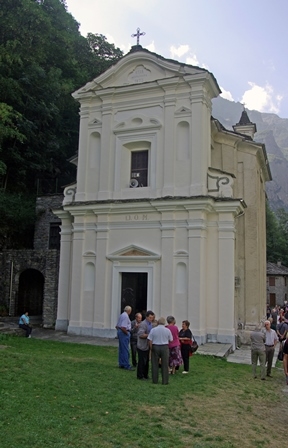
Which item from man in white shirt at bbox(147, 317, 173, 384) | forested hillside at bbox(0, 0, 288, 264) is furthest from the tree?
man in white shirt at bbox(147, 317, 173, 384)

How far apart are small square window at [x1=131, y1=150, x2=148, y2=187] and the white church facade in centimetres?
5

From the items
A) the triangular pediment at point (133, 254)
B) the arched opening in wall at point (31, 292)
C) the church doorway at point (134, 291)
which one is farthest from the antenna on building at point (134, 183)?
the arched opening in wall at point (31, 292)

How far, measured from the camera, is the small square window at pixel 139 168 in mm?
18844

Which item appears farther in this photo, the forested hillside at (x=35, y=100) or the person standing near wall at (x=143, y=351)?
the forested hillside at (x=35, y=100)

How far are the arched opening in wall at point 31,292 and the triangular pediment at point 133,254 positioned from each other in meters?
8.34

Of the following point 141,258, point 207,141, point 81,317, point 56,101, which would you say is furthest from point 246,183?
point 56,101

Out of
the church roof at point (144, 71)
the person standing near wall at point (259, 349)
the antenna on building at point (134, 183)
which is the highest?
the church roof at point (144, 71)

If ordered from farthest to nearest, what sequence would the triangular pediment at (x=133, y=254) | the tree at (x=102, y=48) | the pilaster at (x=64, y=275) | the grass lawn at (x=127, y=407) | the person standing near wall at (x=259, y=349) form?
the tree at (x=102, y=48), the pilaster at (x=64, y=275), the triangular pediment at (x=133, y=254), the person standing near wall at (x=259, y=349), the grass lawn at (x=127, y=407)

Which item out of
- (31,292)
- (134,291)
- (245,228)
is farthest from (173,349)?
(31,292)

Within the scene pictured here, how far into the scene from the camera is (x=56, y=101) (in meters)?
31.4

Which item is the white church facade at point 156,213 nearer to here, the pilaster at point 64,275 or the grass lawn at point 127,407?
the pilaster at point 64,275

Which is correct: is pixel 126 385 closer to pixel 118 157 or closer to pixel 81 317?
pixel 81 317

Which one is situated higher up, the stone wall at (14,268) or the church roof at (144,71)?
the church roof at (144,71)

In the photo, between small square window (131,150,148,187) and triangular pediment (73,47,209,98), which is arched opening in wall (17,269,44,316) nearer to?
small square window (131,150,148,187)
